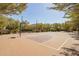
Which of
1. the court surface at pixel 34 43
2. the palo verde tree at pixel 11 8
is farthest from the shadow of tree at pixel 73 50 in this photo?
the palo verde tree at pixel 11 8

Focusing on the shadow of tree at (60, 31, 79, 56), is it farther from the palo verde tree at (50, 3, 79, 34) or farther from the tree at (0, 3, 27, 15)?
the tree at (0, 3, 27, 15)

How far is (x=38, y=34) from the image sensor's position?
2.31 meters

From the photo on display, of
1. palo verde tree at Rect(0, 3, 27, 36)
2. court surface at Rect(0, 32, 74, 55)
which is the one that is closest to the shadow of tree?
court surface at Rect(0, 32, 74, 55)

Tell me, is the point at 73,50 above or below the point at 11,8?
below

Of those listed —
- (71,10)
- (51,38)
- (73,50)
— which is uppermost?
(71,10)

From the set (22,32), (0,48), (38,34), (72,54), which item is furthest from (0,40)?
(72,54)

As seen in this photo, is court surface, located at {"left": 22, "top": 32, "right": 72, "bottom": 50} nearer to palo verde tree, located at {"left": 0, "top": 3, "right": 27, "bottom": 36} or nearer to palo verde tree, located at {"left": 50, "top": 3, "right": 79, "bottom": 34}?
palo verde tree, located at {"left": 50, "top": 3, "right": 79, "bottom": 34}

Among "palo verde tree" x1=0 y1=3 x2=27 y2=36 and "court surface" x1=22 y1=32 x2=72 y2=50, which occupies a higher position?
"palo verde tree" x1=0 y1=3 x2=27 y2=36

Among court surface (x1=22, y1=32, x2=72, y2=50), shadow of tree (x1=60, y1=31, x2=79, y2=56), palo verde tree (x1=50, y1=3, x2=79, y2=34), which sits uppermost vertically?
palo verde tree (x1=50, y1=3, x2=79, y2=34)

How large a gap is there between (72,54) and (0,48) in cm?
72

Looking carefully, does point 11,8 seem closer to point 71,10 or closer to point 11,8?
point 11,8

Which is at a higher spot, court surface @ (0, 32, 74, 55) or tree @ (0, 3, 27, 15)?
tree @ (0, 3, 27, 15)

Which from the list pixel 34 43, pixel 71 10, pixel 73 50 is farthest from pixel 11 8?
pixel 73 50

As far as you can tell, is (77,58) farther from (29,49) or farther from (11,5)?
(11,5)
